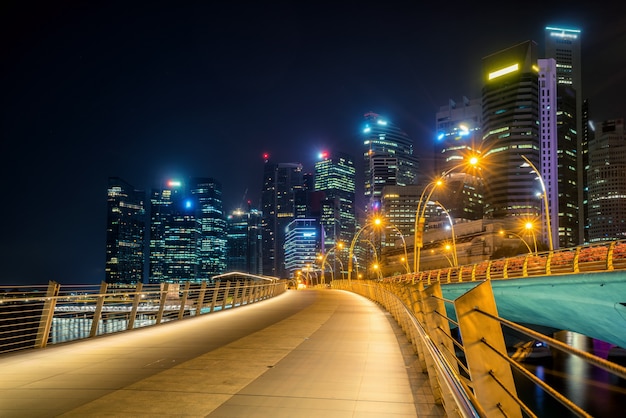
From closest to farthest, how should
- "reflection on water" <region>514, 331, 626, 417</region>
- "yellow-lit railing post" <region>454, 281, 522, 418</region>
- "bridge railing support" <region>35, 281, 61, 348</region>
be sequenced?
"yellow-lit railing post" <region>454, 281, 522, 418</region> < "bridge railing support" <region>35, 281, 61, 348</region> < "reflection on water" <region>514, 331, 626, 417</region>

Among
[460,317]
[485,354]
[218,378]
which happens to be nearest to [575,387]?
[218,378]

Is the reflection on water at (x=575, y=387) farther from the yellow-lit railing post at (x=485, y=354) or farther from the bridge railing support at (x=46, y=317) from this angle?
the yellow-lit railing post at (x=485, y=354)

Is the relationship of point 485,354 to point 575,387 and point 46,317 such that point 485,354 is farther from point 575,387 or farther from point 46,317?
point 575,387

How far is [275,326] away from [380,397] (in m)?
11.0

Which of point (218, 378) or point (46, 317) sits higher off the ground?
point (46, 317)

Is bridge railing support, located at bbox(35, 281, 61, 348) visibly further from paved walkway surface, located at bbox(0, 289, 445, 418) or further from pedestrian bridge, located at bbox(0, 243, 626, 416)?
paved walkway surface, located at bbox(0, 289, 445, 418)

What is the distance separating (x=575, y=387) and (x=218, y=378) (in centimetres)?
4119

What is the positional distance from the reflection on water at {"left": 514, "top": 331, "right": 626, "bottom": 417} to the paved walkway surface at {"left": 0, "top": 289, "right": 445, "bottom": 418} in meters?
21.4

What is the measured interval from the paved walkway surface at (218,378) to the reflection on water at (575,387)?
70.3 ft

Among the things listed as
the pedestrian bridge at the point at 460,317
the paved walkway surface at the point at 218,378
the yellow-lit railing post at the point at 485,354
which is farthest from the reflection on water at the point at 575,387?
the yellow-lit railing post at the point at 485,354

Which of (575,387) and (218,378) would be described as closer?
(218,378)

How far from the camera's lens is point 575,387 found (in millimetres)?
42281

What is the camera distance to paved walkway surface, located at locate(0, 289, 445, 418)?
661cm

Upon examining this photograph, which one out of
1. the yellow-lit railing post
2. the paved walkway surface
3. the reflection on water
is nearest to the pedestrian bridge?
the yellow-lit railing post
